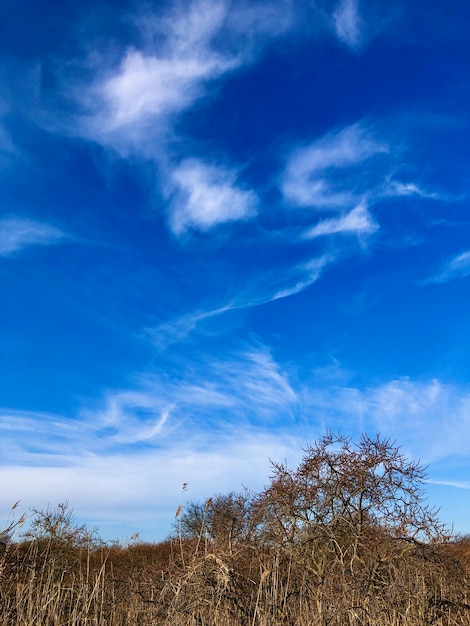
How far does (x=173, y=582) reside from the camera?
8773 mm

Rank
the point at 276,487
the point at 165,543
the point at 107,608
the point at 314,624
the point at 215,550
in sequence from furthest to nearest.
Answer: the point at 165,543 → the point at 276,487 → the point at 107,608 → the point at 215,550 → the point at 314,624

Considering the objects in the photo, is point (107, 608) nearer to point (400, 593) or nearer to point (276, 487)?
point (400, 593)

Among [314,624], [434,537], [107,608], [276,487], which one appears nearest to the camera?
[314,624]

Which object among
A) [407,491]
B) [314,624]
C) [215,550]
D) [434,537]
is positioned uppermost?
[407,491]

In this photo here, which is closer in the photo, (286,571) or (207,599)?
(207,599)

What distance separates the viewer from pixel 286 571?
42.2 feet

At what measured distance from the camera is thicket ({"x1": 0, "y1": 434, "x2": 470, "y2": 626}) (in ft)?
26.9

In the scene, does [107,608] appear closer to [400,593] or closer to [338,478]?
[400,593]

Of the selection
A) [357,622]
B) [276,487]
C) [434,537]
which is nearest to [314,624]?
[357,622]

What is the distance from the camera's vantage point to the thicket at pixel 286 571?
821cm

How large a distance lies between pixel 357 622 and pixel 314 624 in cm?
150

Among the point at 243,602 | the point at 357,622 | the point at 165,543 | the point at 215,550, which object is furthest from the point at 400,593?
the point at 165,543

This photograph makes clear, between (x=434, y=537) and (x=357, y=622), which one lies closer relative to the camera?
(x=357, y=622)

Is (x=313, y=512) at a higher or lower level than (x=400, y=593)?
higher
